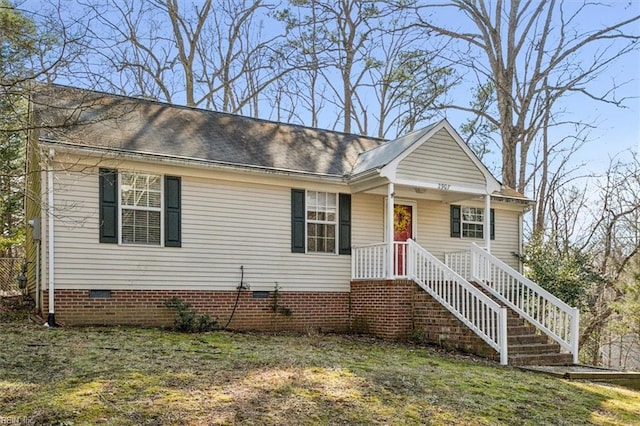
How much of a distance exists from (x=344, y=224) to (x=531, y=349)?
4.91 m

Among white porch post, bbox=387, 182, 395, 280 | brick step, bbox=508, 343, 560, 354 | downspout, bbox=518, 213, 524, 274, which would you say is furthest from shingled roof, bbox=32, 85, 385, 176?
brick step, bbox=508, 343, 560, 354

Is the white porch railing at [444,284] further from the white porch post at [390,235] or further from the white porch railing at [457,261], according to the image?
the white porch railing at [457,261]

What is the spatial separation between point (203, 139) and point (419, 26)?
44.7ft

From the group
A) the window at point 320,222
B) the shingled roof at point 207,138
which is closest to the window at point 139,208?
the shingled roof at point 207,138

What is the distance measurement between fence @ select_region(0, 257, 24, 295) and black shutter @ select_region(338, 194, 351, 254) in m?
11.4

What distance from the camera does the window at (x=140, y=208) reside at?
10.4 metres

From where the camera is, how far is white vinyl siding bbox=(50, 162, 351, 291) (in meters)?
9.91

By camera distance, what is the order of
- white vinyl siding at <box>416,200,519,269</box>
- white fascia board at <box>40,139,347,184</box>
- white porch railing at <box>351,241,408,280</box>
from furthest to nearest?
1. white vinyl siding at <box>416,200,519,269</box>
2. white porch railing at <box>351,241,408,280</box>
3. white fascia board at <box>40,139,347,184</box>

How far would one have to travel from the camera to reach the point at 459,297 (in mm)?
11133

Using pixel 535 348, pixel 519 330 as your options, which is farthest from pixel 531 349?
pixel 519 330

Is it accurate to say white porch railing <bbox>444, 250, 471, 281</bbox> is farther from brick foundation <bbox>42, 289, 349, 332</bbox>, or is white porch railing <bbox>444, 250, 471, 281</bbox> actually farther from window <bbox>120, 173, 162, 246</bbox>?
window <bbox>120, 173, 162, 246</bbox>

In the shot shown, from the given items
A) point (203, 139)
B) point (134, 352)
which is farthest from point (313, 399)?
point (203, 139)

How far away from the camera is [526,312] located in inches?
449

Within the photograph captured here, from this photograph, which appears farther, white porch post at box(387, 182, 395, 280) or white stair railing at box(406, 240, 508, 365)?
white porch post at box(387, 182, 395, 280)
